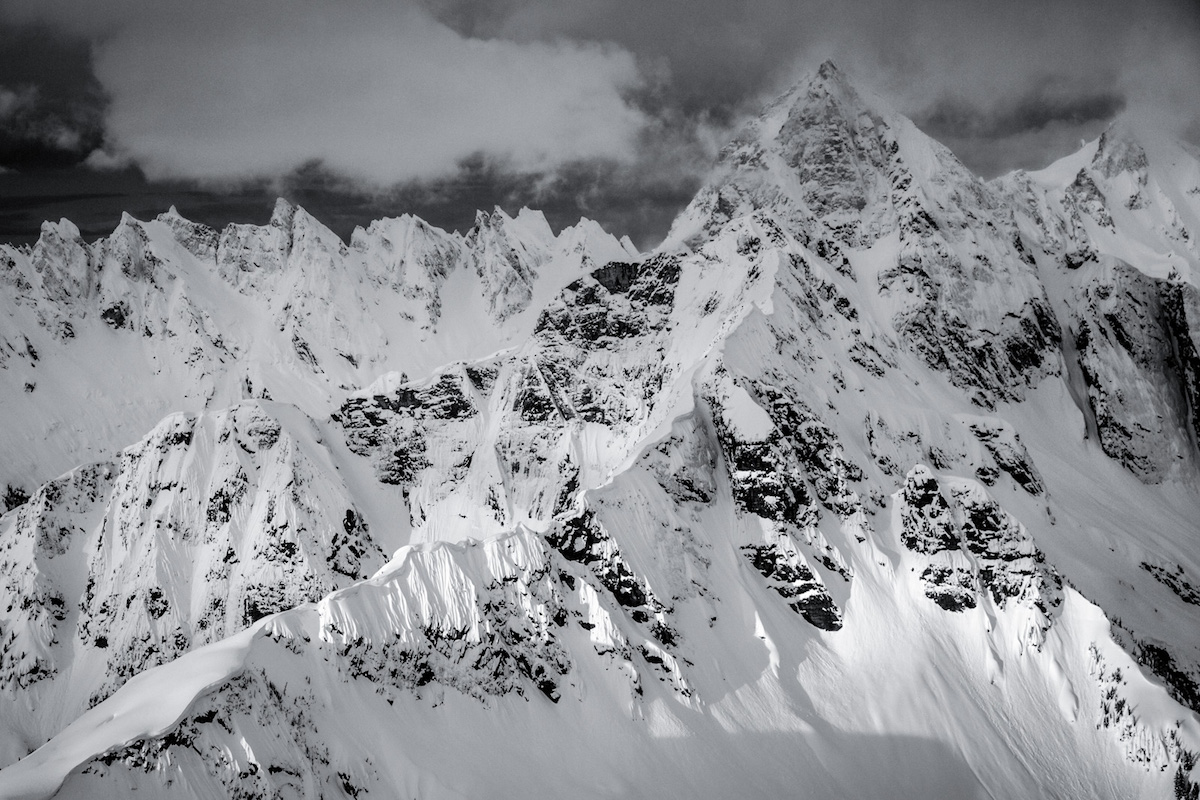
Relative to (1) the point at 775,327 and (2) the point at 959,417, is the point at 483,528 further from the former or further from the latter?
(2) the point at 959,417

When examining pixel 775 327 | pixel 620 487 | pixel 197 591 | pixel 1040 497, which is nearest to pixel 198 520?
pixel 197 591

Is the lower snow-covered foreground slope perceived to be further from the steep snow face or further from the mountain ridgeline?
the steep snow face

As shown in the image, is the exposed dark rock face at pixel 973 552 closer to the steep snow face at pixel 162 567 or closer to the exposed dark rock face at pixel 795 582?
the exposed dark rock face at pixel 795 582

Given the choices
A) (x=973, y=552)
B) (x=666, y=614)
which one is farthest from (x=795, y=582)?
(x=973, y=552)

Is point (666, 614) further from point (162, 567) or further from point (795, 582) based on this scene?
point (162, 567)

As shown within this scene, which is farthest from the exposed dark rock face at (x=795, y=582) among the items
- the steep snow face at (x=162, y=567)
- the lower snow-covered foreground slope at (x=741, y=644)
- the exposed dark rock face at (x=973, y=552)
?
the steep snow face at (x=162, y=567)

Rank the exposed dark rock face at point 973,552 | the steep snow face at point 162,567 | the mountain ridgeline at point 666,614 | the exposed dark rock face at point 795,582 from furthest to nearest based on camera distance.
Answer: the steep snow face at point 162,567
the exposed dark rock face at point 973,552
the exposed dark rock face at point 795,582
the mountain ridgeline at point 666,614

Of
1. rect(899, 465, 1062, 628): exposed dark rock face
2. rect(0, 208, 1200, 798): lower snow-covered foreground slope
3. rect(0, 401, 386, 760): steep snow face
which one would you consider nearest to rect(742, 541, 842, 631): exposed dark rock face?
rect(0, 208, 1200, 798): lower snow-covered foreground slope

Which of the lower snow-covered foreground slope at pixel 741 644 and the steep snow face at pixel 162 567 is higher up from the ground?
the steep snow face at pixel 162 567
